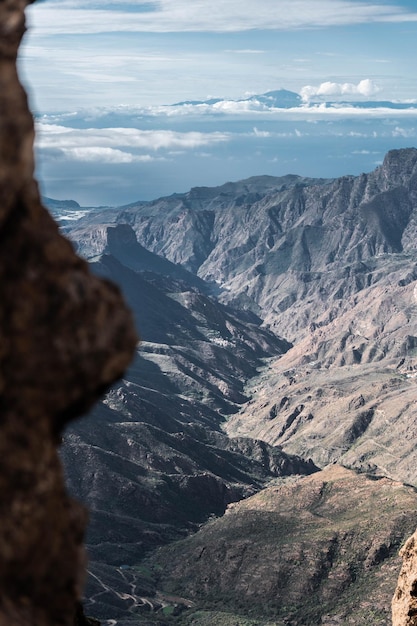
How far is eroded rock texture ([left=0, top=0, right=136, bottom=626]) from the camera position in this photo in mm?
13266

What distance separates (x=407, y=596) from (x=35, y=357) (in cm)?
2649

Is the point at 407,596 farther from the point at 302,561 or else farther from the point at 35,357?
the point at 302,561

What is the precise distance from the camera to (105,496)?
16525 centimetres

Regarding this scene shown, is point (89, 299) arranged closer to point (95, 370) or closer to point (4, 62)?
point (95, 370)

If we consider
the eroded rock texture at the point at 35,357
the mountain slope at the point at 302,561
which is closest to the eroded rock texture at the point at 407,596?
the eroded rock texture at the point at 35,357

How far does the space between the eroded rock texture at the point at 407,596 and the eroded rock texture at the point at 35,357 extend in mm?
23126

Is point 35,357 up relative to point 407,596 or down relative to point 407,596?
up

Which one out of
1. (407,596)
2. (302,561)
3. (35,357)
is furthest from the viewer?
(302,561)

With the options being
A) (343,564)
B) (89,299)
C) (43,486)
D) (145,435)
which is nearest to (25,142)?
(89,299)

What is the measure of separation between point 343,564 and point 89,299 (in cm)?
10290

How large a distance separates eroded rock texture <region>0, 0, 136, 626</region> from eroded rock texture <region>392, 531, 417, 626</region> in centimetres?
2313

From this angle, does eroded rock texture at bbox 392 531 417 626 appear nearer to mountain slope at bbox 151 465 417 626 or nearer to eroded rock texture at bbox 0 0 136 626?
eroded rock texture at bbox 0 0 136 626

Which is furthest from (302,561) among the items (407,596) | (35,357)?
(35,357)

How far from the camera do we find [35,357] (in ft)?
44.2
